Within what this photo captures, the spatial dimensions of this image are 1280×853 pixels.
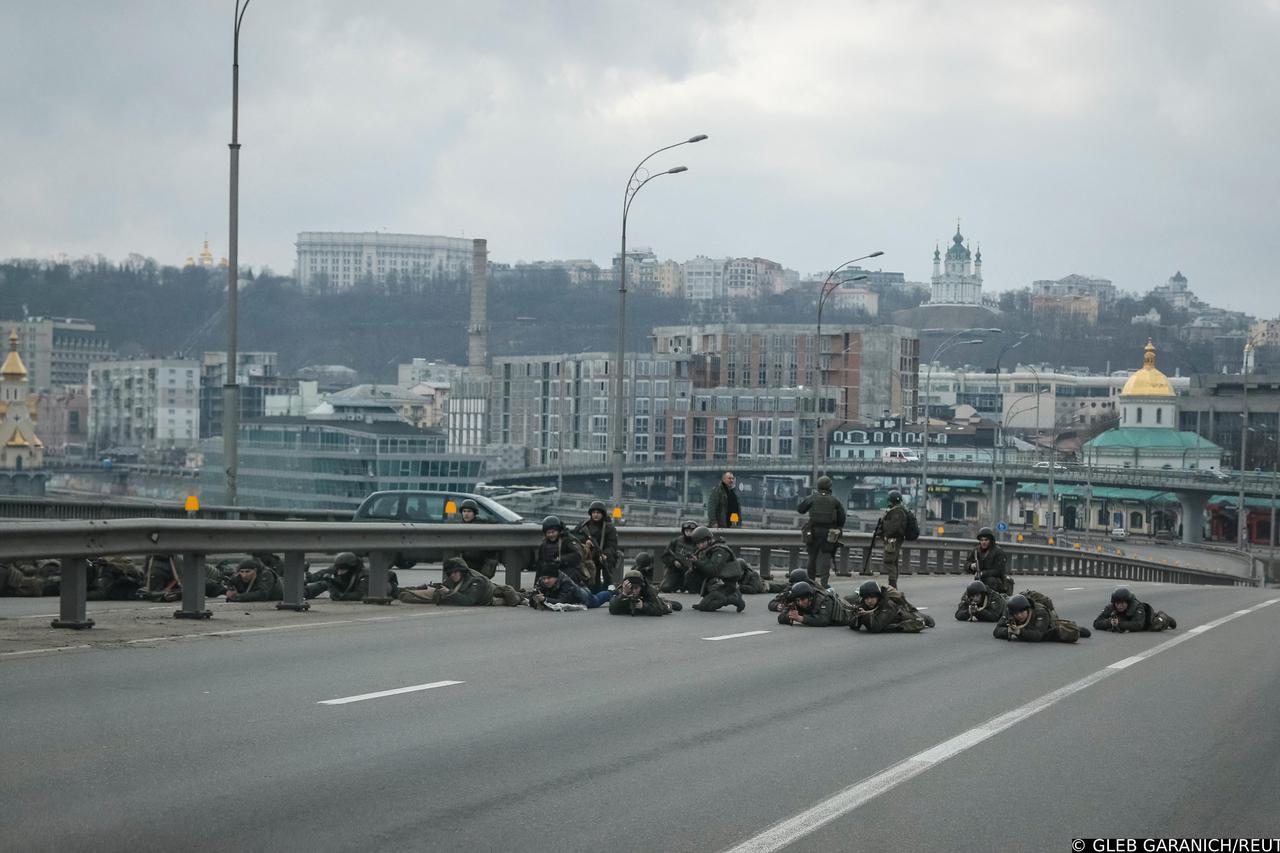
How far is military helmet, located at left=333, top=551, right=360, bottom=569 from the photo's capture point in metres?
20.2

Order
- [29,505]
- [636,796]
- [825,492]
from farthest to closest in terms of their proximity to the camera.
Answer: [29,505] → [825,492] → [636,796]

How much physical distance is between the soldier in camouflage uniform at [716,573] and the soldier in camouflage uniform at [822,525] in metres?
3.51

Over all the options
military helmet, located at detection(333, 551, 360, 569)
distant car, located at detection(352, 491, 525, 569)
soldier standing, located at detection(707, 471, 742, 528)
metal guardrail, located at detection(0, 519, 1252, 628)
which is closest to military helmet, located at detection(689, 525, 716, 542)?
metal guardrail, located at detection(0, 519, 1252, 628)

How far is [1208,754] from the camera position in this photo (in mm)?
10516

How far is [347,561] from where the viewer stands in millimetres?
20266

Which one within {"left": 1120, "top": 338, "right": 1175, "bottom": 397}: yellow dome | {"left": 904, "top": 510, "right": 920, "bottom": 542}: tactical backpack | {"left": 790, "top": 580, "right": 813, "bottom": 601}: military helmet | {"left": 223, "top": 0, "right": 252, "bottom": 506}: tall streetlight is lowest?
{"left": 790, "top": 580, "right": 813, "bottom": 601}: military helmet

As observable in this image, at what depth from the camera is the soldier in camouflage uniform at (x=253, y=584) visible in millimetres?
19359

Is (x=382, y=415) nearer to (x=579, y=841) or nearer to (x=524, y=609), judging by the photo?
(x=524, y=609)

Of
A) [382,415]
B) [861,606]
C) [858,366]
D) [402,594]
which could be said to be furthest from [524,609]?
[858,366]

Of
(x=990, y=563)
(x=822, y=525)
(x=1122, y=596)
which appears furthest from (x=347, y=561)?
(x=1122, y=596)

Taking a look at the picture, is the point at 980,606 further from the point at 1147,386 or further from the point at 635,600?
the point at 1147,386

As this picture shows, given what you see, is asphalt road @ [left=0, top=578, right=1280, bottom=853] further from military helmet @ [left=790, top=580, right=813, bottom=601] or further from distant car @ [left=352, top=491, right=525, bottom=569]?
distant car @ [left=352, top=491, right=525, bottom=569]

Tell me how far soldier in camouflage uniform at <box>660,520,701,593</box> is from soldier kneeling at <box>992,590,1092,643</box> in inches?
207

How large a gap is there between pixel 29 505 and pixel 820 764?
3075 cm
